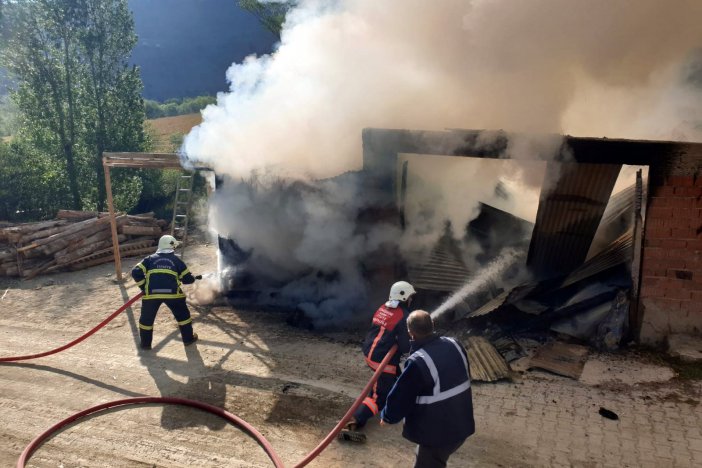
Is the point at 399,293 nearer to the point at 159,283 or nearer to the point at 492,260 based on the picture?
the point at 159,283

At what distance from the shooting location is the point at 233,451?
177 inches

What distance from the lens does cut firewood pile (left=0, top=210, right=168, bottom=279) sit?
35.7ft

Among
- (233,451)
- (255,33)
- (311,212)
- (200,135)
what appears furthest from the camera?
(255,33)

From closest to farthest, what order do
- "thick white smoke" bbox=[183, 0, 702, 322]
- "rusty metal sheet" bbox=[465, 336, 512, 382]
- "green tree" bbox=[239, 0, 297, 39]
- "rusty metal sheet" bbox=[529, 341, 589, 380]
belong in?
"rusty metal sheet" bbox=[465, 336, 512, 382] → "rusty metal sheet" bbox=[529, 341, 589, 380] → "thick white smoke" bbox=[183, 0, 702, 322] → "green tree" bbox=[239, 0, 297, 39]

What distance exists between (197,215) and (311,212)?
9756 mm

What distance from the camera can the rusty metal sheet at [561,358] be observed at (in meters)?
5.71

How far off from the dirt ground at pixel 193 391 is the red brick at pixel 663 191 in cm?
308

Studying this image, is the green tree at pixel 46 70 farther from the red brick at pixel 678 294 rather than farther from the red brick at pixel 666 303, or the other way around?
the red brick at pixel 678 294

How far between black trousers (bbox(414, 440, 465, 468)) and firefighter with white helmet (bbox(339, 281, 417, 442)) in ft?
3.85

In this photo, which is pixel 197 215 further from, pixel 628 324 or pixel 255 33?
pixel 255 33

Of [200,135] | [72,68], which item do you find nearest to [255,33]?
[72,68]

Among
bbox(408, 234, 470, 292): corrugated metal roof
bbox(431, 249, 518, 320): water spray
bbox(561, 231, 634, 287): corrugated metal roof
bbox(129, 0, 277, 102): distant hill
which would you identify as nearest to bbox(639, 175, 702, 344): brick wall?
bbox(561, 231, 634, 287): corrugated metal roof

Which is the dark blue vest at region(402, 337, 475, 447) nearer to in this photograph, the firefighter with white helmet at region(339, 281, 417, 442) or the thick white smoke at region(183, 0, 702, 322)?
the firefighter with white helmet at region(339, 281, 417, 442)

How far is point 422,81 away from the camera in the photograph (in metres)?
8.12
